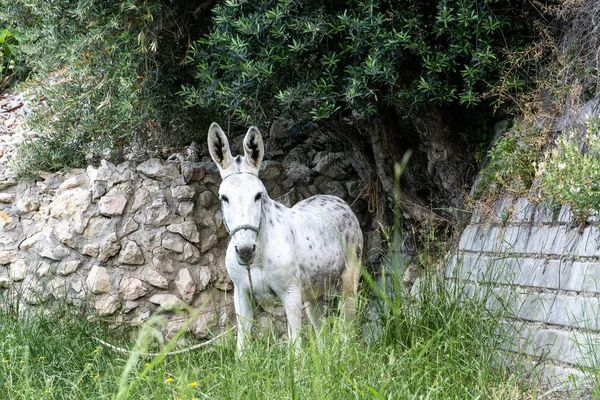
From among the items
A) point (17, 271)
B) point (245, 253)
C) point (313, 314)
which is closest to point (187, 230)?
point (17, 271)

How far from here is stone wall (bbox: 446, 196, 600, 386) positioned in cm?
408

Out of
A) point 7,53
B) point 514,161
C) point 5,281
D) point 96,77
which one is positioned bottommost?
point 5,281

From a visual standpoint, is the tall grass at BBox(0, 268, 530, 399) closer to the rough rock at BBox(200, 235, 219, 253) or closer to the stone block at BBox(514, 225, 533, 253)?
the stone block at BBox(514, 225, 533, 253)

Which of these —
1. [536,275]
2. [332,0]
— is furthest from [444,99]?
[536,275]

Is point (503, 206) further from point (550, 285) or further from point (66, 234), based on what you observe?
point (66, 234)

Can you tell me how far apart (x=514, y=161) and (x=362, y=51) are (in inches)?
58.7

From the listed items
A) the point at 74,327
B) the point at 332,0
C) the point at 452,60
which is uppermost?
the point at 332,0

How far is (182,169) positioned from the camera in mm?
7395

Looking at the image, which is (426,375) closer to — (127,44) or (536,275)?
(536,275)

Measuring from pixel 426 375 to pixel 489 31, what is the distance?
10.1ft

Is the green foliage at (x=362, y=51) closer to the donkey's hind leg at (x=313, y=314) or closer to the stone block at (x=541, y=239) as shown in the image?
the stone block at (x=541, y=239)

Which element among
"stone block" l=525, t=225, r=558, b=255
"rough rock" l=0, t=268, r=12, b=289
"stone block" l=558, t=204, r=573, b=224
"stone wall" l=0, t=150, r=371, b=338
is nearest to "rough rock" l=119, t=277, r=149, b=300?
"stone wall" l=0, t=150, r=371, b=338

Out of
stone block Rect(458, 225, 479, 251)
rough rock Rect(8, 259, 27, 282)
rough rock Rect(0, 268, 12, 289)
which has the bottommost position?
rough rock Rect(0, 268, 12, 289)

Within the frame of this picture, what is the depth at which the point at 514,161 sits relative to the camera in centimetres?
562
